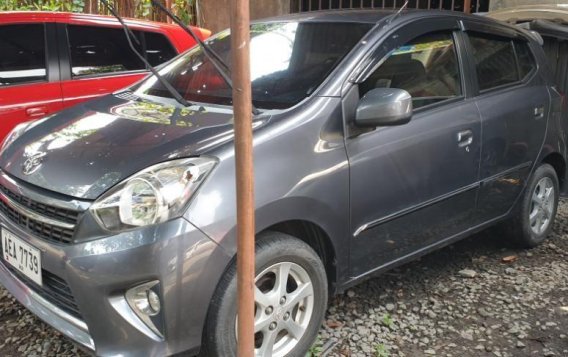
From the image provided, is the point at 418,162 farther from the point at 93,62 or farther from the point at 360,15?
the point at 93,62

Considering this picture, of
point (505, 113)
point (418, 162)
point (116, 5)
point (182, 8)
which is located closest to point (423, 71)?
point (418, 162)

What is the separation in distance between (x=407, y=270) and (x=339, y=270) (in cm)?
105

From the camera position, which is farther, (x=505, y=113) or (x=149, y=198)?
(x=505, y=113)

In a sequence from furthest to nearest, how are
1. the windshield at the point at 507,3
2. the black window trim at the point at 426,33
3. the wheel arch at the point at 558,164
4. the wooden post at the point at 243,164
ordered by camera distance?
the windshield at the point at 507,3, the wheel arch at the point at 558,164, the black window trim at the point at 426,33, the wooden post at the point at 243,164

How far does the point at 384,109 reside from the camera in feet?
8.20

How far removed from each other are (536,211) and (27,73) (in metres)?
3.75

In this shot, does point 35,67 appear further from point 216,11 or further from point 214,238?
point 216,11

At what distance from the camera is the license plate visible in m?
2.24

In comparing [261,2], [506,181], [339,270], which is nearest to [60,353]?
[339,270]

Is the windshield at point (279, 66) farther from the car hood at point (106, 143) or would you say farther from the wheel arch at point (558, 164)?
the wheel arch at point (558, 164)

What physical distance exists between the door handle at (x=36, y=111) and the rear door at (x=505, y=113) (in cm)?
296

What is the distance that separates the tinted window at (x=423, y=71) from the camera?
2866mm

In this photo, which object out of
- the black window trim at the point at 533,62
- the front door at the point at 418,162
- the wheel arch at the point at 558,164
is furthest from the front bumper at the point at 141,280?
the wheel arch at the point at 558,164

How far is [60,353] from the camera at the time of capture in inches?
104
